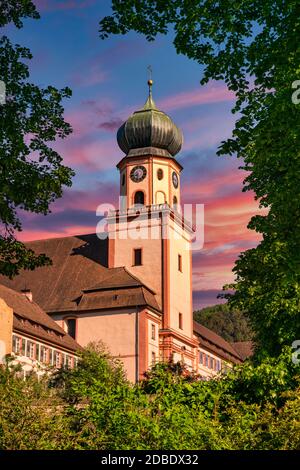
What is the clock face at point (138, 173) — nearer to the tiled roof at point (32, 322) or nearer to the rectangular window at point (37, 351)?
the tiled roof at point (32, 322)

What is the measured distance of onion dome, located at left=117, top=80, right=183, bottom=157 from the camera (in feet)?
231

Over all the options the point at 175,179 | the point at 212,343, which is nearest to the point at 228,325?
the point at 212,343

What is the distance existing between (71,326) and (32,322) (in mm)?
10680

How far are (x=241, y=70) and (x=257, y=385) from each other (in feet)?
23.1

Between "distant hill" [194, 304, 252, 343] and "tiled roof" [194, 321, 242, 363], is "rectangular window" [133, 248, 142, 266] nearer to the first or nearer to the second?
"tiled roof" [194, 321, 242, 363]

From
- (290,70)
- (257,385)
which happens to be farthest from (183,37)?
(257,385)

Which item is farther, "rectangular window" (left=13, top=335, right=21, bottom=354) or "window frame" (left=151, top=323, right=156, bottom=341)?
"window frame" (left=151, top=323, right=156, bottom=341)

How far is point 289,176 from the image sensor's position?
1507 centimetres

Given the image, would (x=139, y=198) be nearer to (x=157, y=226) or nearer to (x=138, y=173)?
(x=138, y=173)

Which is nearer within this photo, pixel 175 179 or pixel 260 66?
pixel 260 66

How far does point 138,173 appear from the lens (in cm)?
6981

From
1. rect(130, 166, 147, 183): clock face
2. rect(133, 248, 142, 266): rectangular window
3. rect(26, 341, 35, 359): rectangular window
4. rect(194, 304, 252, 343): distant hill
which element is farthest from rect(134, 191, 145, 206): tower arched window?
rect(194, 304, 252, 343): distant hill

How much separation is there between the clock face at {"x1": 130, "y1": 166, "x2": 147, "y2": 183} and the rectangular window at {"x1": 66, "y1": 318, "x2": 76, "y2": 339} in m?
14.9
